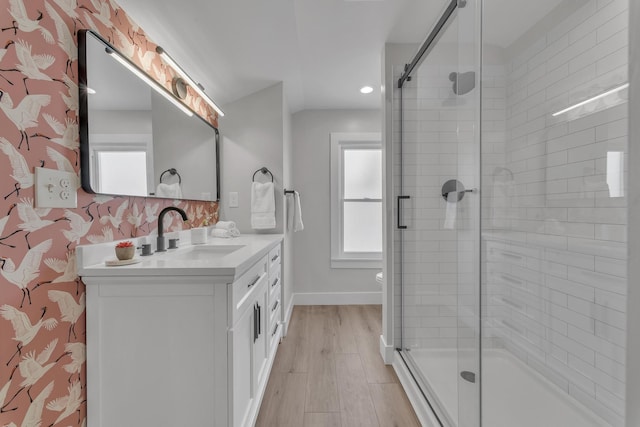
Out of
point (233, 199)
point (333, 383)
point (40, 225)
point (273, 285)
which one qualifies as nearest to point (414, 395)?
point (333, 383)

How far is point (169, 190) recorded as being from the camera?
184cm

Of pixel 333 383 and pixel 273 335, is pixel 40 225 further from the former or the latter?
pixel 333 383

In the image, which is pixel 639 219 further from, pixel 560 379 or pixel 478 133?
pixel 560 379

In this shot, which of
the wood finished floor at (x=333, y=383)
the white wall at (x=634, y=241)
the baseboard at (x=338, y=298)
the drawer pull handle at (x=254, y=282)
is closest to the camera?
the white wall at (x=634, y=241)

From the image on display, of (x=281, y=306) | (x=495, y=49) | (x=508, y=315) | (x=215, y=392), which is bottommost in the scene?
(x=281, y=306)

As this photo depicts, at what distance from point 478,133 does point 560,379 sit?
1.05 metres

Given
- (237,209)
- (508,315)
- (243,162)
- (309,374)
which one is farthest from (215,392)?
(243,162)

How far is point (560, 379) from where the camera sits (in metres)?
1.18

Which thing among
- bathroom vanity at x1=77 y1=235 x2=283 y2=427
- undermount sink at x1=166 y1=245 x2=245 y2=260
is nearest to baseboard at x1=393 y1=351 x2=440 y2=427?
bathroom vanity at x1=77 y1=235 x2=283 y2=427

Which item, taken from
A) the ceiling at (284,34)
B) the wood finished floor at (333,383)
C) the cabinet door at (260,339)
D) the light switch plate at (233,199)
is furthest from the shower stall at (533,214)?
the light switch plate at (233,199)

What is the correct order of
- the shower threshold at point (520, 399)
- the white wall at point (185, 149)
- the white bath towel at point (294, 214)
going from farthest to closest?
the white bath towel at point (294, 214) < the white wall at point (185, 149) < the shower threshold at point (520, 399)

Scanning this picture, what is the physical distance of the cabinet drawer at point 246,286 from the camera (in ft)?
3.84

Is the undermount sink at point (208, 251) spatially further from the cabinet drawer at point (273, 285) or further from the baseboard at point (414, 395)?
the baseboard at point (414, 395)

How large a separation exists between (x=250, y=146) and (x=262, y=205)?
549 mm
